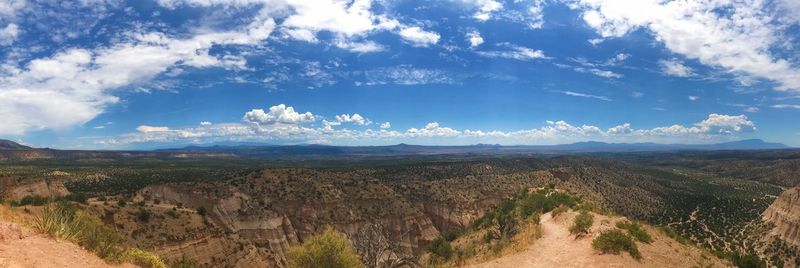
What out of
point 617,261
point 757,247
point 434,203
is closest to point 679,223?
point 757,247

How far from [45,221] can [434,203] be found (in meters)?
71.2

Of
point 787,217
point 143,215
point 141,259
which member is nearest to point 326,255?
point 141,259

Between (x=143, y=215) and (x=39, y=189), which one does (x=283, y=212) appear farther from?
(x=143, y=215)

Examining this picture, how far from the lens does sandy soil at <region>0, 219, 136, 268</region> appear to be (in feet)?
36.3

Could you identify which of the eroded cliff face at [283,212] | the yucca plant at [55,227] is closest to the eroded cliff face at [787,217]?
the eroded cliff face at [283,212]

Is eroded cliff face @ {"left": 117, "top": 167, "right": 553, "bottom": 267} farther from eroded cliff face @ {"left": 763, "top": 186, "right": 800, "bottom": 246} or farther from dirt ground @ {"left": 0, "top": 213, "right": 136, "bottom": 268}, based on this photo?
eroded cliff face @ {"left": 763, "top": 186, "right": 800, "bottom": 246}

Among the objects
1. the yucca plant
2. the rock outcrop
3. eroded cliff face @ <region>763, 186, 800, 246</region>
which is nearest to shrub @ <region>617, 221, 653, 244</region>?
the yucca plant

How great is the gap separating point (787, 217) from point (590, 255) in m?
65.6

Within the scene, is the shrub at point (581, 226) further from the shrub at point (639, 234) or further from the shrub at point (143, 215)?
the shrub at point (143, 215)

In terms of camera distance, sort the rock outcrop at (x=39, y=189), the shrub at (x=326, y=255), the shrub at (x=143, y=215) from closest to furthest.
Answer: the shrub at (x=326, y=255)
the shrub at (x=143, y=215)
the rock outcrop at (x=39, y=189)

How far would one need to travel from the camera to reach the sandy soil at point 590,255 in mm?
21781

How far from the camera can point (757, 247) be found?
65.7 m

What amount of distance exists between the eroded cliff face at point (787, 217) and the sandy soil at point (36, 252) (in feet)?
259

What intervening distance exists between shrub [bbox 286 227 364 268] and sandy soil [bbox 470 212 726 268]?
25.4 ft
